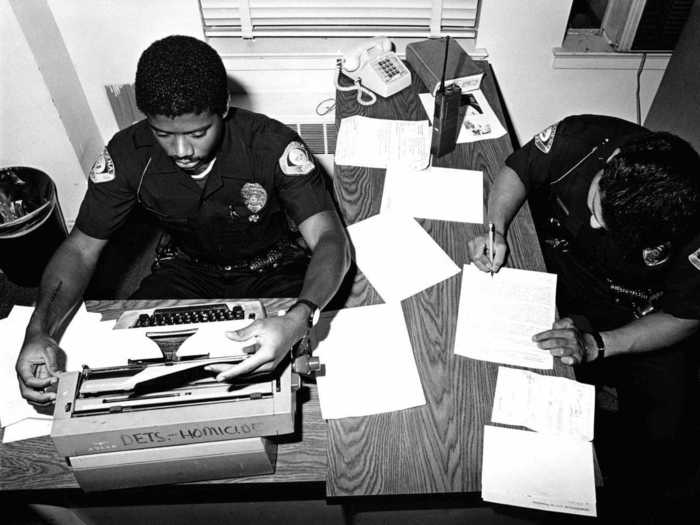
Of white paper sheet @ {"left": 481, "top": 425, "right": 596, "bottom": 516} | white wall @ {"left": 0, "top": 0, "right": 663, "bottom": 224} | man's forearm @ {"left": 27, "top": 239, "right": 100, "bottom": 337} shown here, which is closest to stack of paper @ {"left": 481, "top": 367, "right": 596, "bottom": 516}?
white paper sheet @ {"left": 481, "top": 425, "right": 596, "bottom": 516}

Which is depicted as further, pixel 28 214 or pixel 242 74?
pixel 242 74

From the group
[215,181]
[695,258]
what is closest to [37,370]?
[215,181]

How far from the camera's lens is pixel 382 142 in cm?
173

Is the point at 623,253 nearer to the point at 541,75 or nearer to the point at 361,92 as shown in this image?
the point at 361,92

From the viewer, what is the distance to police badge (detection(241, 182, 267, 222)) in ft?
4.87

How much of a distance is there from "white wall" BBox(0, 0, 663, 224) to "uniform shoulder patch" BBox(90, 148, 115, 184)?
3.15 feet

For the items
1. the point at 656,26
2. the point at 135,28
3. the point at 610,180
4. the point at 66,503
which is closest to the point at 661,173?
the point at 610,180

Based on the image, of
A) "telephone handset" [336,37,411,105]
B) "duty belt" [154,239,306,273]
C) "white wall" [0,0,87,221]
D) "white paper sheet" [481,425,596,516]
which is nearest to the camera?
"white paper sheet" [481,425,596,516]

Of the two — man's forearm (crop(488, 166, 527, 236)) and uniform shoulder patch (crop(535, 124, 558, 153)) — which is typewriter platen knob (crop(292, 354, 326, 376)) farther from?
uniform shoulder patch (crop(535, 124, 558, 153))

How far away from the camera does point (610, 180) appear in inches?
47.9

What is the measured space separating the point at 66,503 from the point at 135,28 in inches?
70.7

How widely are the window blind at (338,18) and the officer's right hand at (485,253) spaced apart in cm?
125

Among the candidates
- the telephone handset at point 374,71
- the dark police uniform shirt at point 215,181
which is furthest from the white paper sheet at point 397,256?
the telephone handset at point 374,71

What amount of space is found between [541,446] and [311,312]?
0.57m
